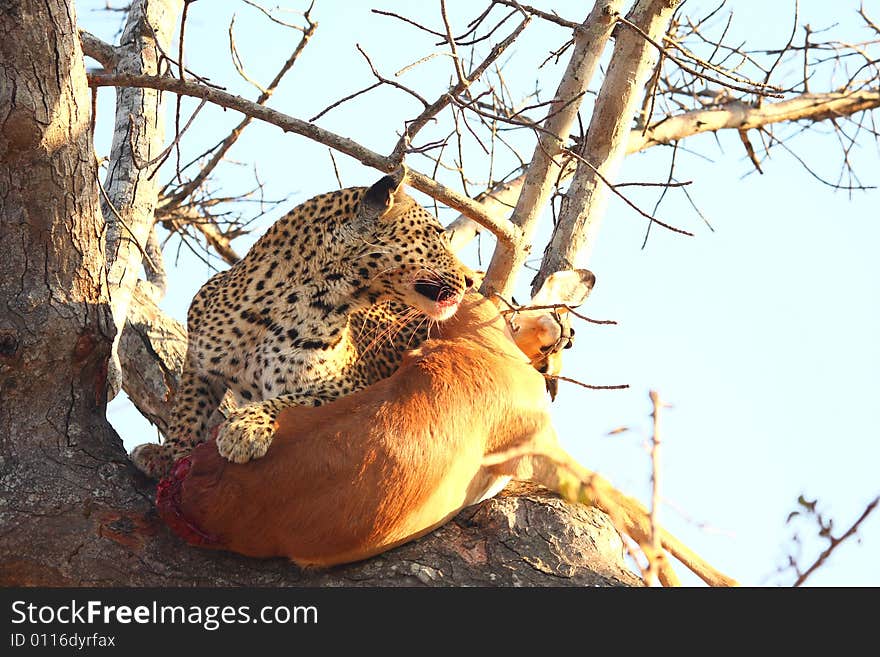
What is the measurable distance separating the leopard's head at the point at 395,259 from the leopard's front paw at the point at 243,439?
1200 millimetres

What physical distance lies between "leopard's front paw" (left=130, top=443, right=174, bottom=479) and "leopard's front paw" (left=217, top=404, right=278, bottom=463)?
453 mm

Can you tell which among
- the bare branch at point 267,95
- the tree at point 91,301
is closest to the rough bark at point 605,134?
the tree at point 91,301

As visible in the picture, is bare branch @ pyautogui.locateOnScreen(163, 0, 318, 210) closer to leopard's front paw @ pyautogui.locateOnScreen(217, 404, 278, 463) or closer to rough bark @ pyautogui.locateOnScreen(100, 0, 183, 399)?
rough bark @ pyautogui.locateOnScreen(100, 0, 183, 399)

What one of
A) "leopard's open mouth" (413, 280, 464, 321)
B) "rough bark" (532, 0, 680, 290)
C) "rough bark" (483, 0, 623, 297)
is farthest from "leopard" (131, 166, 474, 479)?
"rough bark" (532, 0, 680, 290)

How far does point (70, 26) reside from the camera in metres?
4.10

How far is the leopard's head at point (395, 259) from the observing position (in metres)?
5.02

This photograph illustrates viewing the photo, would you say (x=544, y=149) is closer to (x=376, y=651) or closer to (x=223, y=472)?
(x=223, y=472)

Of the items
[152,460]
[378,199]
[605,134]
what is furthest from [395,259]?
[152,460]

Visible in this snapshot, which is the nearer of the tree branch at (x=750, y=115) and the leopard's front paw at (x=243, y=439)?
the leopard's front paw at (x=243, y=439)

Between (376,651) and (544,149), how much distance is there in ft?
9.01

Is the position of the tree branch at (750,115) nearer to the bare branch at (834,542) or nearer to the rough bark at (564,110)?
the rough bark at (564,110)

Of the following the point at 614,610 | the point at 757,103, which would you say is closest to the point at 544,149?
the point at 614,610

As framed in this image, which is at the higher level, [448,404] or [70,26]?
[70,26]

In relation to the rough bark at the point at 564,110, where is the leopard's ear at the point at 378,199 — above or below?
below
